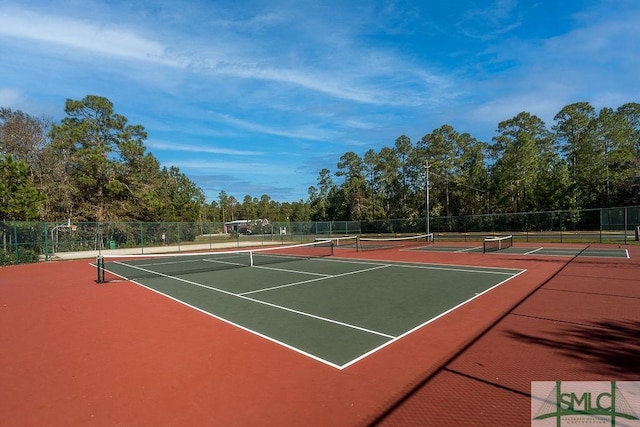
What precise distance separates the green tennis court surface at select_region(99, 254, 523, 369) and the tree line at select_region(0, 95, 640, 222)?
2132 centimetres

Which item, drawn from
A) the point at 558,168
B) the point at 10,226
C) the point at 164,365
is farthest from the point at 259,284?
the point at 558,168

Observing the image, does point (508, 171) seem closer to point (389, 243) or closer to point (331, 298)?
point (389, 243)

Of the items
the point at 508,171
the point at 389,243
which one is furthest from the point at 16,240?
the point at 508,171

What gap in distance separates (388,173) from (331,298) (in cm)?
6554

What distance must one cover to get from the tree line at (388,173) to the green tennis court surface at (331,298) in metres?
21.3

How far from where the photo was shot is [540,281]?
12086 millimetres

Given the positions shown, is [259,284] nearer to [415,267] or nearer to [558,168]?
[415,267]

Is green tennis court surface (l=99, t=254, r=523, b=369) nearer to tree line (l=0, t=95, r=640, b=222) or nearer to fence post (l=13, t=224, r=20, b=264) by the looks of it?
fence post (l=13, t=224, r=20, b=264)

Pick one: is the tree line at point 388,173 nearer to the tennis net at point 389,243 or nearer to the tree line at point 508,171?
the tree line at point 508,171

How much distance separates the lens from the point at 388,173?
73188 mm

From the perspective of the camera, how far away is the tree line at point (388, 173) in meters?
36.3

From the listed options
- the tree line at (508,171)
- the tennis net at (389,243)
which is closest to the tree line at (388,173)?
the tree line at (508,171)

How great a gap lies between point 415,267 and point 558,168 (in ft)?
149

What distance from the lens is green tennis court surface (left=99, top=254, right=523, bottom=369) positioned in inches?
259
